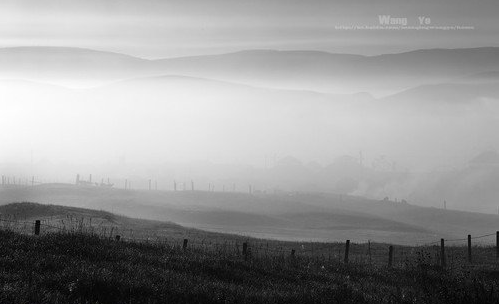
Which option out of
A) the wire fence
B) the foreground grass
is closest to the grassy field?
the foreground grass

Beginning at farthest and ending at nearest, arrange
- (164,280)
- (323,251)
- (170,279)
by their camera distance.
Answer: (323,251)
(170,279)
(164,280)

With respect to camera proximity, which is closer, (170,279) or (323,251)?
(170,279)

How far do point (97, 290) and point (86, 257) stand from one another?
4.98 metres

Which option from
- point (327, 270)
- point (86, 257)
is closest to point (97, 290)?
point (86, 257)

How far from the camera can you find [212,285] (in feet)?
47.1

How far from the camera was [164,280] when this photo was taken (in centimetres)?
1416

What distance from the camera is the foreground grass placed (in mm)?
12211

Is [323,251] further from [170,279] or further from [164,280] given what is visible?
[164,280]

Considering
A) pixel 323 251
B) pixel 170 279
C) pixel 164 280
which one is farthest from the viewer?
pixel 323 251

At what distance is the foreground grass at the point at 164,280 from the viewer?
40.1 ft

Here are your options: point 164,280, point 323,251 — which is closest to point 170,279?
point 164,280

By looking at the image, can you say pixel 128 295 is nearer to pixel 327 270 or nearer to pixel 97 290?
pixel 97 290

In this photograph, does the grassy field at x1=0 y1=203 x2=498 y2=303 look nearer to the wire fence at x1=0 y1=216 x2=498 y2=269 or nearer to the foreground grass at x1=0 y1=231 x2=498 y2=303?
the foreground grass at x1=0 y1=231 x2=498 y2=303

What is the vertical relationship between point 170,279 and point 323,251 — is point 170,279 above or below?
above
